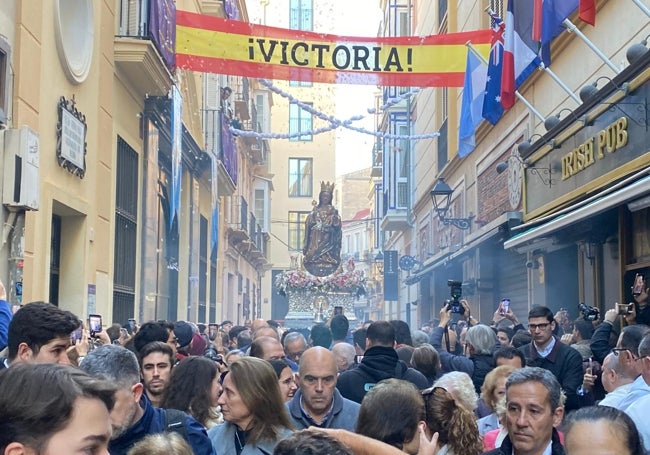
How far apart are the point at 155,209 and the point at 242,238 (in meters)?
18.7

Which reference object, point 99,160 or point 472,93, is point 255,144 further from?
point 99,160

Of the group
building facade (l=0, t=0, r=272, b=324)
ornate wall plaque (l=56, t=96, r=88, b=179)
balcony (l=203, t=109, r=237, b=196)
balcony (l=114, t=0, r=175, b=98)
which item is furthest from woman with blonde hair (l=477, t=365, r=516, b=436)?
balcony (l=203, t=109, r=237, b=196)

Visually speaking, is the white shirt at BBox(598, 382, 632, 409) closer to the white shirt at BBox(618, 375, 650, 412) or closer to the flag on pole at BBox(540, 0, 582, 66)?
the white shirt at BBox(618, 375, 650, 412)

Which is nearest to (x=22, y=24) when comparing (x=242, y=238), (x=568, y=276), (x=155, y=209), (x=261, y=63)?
(x=261, y=63)

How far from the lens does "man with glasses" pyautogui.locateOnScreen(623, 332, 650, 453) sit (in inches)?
181

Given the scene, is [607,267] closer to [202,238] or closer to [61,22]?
[61,22]

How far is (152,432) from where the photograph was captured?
4367mm

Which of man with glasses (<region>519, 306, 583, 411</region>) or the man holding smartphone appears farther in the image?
man with glasses (<region>519, 306, 583, 411</region>)

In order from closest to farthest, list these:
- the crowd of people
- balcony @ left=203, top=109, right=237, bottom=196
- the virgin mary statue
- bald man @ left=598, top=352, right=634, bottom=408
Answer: the crowd of people
bald man @ left=598, top=352, right=634, bottom=408
balcony @ left=203, top=109, right=237, bottom=196
the virgin mary statue

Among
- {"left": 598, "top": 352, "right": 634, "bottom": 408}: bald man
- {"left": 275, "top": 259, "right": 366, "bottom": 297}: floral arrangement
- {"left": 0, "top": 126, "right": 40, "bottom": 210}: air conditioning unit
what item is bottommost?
{"left": 598, "top": 352, "right": 634, "bottom": 408}: bald man

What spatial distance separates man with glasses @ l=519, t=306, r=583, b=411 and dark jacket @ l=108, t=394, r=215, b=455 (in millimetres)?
3535

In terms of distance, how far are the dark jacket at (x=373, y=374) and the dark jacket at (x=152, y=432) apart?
2220mm

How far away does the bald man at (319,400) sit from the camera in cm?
548

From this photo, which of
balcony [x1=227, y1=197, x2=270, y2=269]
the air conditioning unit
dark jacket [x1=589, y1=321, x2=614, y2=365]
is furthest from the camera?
balcony [x1=227, y1=197, x2=270, y2=269]
